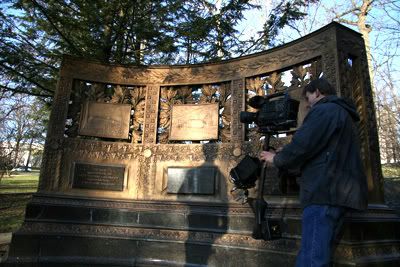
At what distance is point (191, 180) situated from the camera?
20.9ft

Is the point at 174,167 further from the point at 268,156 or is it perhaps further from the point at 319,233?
the point at 319,233

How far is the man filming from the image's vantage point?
2891mm

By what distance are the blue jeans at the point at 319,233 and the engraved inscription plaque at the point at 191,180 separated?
10.8ft

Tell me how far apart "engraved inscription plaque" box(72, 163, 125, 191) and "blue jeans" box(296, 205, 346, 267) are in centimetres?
438

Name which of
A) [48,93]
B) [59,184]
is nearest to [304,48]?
[59,184]

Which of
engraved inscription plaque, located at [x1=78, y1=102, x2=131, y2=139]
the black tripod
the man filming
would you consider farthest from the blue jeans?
engraved inscription plaque, located at [x1=78, y1=102, x2=131, y2=139]

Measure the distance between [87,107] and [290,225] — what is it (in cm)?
457

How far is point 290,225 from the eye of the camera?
506cm

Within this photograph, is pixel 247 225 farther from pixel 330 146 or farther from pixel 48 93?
pixel 48 93

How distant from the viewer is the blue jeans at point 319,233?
9.28ft

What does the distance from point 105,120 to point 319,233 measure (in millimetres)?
5137

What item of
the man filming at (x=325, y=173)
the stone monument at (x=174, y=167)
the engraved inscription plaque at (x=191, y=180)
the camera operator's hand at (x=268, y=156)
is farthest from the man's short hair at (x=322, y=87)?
the engraved inscription plaque at (x=191, y=180)

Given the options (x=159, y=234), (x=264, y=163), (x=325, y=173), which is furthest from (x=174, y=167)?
(x=325, y=173)

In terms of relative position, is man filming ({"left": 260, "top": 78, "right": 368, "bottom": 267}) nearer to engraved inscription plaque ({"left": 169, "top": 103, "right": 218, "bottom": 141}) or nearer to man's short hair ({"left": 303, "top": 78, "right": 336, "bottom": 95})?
man's short hair ({"left": 303, "top": 78, "right": 336, "bottom": 95})
